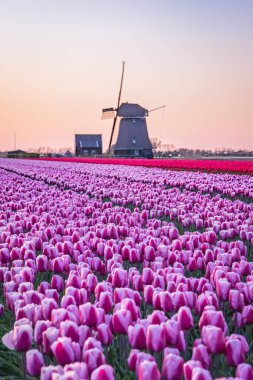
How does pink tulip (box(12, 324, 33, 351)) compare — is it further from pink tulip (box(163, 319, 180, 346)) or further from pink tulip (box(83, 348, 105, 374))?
pink tulip (box(163, 319, 180, 346))

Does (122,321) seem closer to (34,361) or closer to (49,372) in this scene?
(34,361)

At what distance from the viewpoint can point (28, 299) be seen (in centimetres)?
342

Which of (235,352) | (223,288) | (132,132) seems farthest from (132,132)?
(235,352)

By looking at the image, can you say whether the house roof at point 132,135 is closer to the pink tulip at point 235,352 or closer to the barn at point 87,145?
the barn at point 87,145

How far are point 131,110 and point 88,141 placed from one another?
78.1 ft

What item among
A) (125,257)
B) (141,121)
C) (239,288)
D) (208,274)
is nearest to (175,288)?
(239,288)

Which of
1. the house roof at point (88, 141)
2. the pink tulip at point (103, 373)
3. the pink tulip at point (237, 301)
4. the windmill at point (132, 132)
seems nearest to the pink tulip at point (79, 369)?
the pink tulip at point (103, 373)

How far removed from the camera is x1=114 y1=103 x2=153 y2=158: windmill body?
204ft

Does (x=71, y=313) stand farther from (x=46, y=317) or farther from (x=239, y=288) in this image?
(x=239, y=288)

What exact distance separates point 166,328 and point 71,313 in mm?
555

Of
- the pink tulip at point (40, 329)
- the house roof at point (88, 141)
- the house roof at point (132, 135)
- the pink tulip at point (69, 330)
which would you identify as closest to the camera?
the pink tulip at point (69, 330)

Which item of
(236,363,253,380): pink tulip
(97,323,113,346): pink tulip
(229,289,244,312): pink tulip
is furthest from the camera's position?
(229,289,244,312): pink tulip

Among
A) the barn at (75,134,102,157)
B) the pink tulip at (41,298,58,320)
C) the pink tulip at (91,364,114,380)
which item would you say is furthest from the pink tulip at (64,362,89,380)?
the barn at (75,134,102,157)

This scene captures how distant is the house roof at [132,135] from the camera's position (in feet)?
203
